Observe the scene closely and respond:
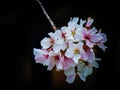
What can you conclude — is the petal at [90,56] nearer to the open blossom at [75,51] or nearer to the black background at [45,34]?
the open blossom at [75,51]

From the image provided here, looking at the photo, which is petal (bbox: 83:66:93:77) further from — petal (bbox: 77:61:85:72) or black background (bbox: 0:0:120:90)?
black background (bbox: 0:0:120:90)

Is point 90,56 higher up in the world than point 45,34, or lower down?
lower down

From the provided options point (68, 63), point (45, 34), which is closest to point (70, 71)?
point (68, 63)

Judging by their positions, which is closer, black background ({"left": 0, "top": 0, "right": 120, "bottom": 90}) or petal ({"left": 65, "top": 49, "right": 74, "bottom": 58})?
petal ({"left": 65, "top": 49, "right": 74, "bottom": 58})

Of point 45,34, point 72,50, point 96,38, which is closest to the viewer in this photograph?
point 72,50

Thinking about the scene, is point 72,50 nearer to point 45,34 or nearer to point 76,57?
point 76,57

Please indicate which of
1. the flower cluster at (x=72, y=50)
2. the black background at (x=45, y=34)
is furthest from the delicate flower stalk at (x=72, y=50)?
the black background at (x=45, y=34)

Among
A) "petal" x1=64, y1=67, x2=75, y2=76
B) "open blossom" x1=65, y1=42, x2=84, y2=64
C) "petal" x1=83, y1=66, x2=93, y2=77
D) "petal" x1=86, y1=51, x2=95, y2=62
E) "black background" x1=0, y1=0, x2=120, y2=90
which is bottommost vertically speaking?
"petal" x1=83, y1=66, x2=93, y2=77

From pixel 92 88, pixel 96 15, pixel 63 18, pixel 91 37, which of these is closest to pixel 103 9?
pixel 96 15

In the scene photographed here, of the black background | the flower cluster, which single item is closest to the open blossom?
the flower cluster
